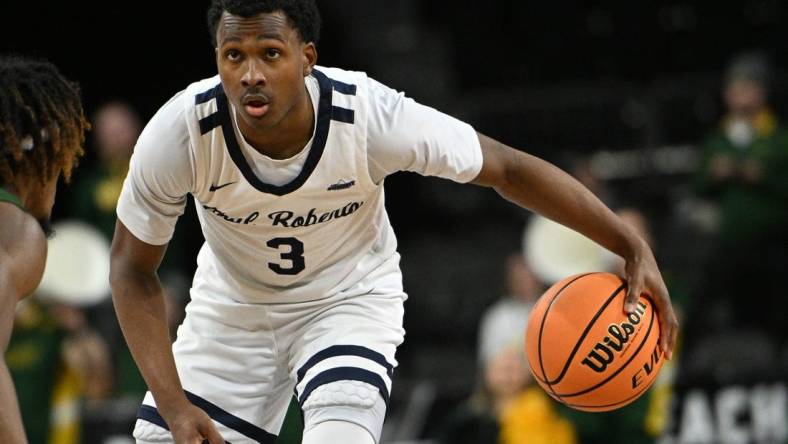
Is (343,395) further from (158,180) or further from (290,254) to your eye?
(158,180)

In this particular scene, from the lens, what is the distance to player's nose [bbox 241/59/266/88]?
4.39m

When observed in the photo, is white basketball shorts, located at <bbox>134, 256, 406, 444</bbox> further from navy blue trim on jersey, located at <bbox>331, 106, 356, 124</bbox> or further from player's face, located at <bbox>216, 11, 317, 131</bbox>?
player's face, located at <bbox>216, 11, 317, 131</bbox>

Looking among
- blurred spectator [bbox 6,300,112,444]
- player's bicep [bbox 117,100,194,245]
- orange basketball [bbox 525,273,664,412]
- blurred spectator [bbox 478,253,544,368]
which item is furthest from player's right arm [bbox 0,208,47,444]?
blurred spectator [bbox 478,253,544,368]

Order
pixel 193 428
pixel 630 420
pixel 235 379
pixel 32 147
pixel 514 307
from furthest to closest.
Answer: pixel 514 307
pixel 630 420
pixel 235 379
pixel 193 428
pixel 32 147

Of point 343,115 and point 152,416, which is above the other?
point 343,115

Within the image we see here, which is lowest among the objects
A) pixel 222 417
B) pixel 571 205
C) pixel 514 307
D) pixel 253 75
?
pixel 514 307

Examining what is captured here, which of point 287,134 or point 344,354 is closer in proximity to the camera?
point 287,134

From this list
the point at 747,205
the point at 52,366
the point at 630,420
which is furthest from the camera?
the point at 747,205

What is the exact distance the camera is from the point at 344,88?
15.6 ft

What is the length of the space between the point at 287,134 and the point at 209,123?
25 centimetres

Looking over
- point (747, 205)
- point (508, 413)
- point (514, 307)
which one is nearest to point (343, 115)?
point (508, 413)

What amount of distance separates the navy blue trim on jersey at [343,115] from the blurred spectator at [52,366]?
14.8 ft

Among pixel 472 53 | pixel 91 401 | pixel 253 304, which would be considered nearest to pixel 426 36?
pixel 472 53

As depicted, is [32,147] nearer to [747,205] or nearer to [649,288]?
[649,288]
